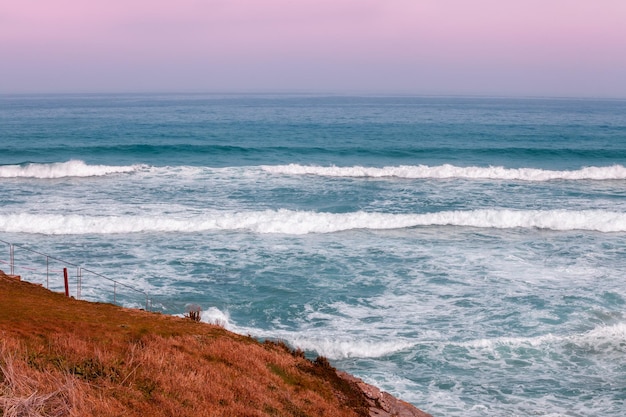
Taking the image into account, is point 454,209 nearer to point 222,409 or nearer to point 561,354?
point 561,354

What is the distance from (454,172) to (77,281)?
34234mm

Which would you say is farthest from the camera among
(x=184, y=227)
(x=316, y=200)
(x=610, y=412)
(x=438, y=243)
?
→ (x=316, y=200)

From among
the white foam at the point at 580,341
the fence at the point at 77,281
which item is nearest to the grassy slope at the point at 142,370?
the fence at the point at 77,281

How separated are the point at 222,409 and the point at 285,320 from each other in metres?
9.89

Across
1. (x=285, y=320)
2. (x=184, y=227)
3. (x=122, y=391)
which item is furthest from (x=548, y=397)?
(x=184, y=227)

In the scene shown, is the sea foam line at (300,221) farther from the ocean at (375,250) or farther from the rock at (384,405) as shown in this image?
the rock at (384,405)

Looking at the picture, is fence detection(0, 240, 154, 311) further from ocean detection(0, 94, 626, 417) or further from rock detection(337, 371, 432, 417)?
rock detection(337, 371, 432, 417)

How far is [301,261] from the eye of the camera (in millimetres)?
25484

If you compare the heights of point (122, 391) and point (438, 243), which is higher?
point (122, 391)

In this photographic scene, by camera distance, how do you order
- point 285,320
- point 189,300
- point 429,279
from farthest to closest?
point 429,279 → point 189,300 → point 285,320

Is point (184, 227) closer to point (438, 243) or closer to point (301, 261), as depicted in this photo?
point (301, 261)

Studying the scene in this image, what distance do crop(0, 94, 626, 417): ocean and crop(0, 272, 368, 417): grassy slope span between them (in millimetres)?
3916

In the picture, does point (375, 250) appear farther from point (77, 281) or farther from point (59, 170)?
point (59, 170)

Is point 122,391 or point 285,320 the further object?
point 285,320
